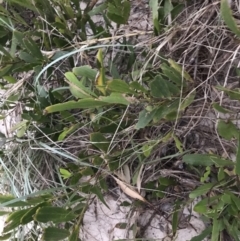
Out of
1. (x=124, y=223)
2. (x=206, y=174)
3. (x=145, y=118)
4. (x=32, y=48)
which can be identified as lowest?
(x=124, y=223)

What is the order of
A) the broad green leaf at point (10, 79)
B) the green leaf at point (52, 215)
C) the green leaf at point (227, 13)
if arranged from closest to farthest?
the green leaf at point (227, 13) < the green leaf at point (52, 215) < the broad green leaf at point (10, 79)

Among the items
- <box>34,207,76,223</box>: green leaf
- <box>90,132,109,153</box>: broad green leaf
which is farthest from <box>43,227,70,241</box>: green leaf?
<box>90,132,109,153</box>: broad green leaf

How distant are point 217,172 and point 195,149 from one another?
5 centimetres

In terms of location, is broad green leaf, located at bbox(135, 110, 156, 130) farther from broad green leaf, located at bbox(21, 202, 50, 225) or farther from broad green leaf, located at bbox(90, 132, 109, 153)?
broad green leaf, located at bbox(21, 202, 50, 225)

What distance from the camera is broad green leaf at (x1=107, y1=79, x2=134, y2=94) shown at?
52cm

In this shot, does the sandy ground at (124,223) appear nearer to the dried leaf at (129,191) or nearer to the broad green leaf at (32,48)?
the dried leaf at (129,191)

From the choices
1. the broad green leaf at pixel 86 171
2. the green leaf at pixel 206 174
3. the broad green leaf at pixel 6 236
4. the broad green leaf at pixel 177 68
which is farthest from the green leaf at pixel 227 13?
the broad green leaf at pixel 6 236

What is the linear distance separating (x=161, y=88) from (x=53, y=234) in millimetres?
284

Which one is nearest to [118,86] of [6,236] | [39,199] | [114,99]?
[114,99]

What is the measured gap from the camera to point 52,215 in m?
0.61

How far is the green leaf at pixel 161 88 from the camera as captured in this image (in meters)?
0.52

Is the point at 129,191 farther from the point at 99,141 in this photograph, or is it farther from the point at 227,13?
the point at 227,13

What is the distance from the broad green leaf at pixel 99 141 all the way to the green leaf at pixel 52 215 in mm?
111

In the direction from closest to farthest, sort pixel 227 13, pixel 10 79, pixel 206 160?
pixel 227 13 → pixel 206 160 → pixel 10 79
